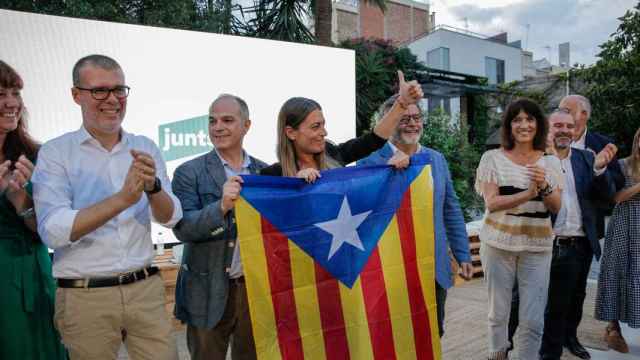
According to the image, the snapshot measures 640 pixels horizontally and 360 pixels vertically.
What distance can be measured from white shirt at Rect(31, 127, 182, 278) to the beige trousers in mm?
83

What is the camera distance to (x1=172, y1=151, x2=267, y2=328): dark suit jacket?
2.18 metres

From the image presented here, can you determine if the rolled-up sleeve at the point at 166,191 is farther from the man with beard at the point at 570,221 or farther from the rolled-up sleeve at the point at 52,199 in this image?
the man with beard at the point at 570,221

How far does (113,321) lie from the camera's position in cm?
199

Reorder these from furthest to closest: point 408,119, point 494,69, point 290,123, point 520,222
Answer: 1. point 494,69
2. point 520,222
3. point 408,119
4. point 290,123

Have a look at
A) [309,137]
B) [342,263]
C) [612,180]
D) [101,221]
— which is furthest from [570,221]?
[101,221]

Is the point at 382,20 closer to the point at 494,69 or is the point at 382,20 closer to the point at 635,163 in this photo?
the point at 494,69

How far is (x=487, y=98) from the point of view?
18.6 metres

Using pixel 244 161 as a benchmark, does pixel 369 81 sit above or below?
above

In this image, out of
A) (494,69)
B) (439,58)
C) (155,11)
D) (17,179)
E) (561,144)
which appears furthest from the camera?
(494,69)

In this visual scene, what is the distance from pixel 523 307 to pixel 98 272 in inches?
94.6

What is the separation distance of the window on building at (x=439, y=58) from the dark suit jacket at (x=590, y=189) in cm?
2480

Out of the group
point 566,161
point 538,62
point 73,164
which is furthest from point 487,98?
point 538,62

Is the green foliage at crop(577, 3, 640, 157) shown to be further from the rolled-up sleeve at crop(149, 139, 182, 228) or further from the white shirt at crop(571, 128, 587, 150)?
the rolled-up sleeve at crop(149, 139, 182, 228)

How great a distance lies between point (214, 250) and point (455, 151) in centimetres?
848
